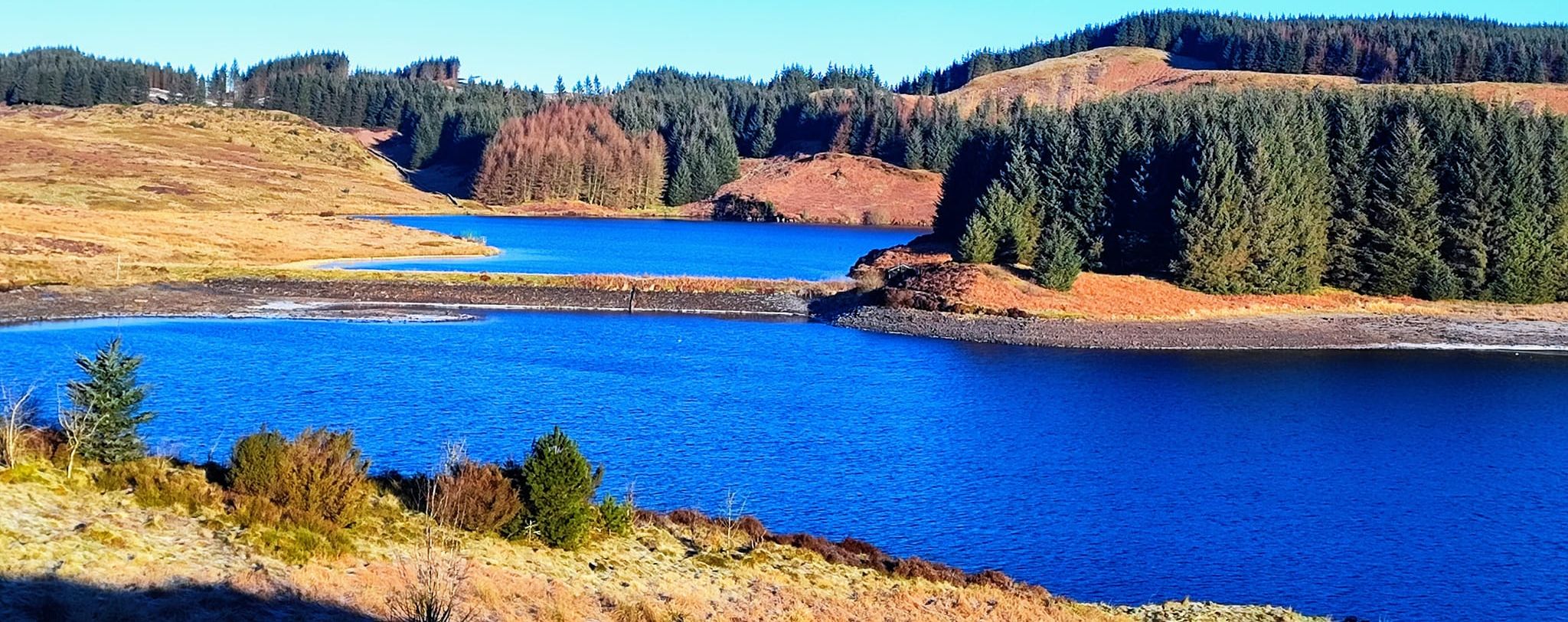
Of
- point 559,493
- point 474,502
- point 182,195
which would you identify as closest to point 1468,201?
point 559,493

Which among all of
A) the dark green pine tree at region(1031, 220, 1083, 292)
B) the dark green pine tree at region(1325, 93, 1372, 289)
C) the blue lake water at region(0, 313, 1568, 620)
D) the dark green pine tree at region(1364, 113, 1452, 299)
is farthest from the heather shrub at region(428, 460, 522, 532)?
the dark green pine tree at region(1364, 113, 1452, 299)

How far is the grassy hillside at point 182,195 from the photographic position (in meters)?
63.1

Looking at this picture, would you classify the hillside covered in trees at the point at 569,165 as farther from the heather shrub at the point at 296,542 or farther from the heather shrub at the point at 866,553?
the heather shrub at the point at 296,542

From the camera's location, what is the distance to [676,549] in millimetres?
19797

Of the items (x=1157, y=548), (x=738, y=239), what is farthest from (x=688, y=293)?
(x=738, y=239)

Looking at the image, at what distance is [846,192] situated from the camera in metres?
147

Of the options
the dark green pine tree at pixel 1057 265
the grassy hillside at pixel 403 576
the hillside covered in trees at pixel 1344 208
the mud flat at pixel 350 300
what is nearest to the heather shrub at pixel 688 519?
the grassy hillside at pixel 403 576

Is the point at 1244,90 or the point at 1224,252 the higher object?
the point at 1244,90

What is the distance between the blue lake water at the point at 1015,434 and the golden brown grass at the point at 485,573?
410cm

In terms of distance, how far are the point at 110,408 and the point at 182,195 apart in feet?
310

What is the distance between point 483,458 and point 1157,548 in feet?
43.3

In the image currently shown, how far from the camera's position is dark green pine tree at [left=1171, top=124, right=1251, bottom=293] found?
59.1 metres

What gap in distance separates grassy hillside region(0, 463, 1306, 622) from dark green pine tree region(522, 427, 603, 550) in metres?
0.39

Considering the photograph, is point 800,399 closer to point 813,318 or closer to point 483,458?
point 483,458
